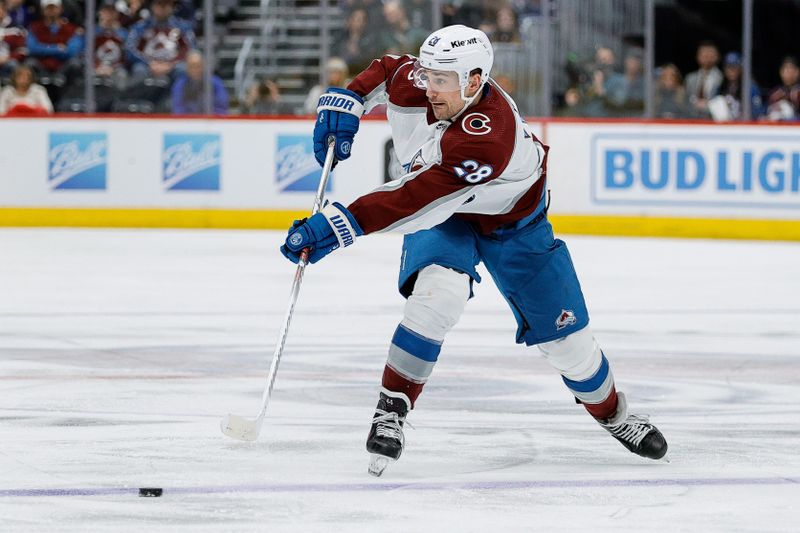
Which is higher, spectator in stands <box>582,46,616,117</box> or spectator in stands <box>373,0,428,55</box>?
spectator in stands <box>373,0,428,55</box>

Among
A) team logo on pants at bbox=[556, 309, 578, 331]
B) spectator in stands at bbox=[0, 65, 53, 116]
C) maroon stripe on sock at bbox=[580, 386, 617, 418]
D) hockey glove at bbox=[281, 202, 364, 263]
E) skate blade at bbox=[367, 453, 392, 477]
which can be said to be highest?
hockey glove at bbox=[281, 202, 364, 263]

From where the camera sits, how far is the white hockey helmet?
A: 3783 millimetres

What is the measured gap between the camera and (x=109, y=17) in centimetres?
1262

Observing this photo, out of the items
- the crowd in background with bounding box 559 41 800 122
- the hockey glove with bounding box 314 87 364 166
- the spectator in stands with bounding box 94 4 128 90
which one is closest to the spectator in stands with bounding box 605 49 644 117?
the crowd in background with bounding box 559 41 800 122

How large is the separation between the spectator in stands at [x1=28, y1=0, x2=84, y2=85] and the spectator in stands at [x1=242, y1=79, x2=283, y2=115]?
4.62 ft

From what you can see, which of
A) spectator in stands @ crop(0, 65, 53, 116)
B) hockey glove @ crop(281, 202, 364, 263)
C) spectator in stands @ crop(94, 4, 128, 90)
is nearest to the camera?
hockey glove @ crop(281, 202, 364, 263)

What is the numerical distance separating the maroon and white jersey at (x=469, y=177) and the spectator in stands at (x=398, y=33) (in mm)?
8121

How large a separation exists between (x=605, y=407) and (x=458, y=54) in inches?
42.2

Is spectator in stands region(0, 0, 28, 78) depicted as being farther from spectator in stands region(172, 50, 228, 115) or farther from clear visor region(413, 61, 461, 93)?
clear visor region(413, 61, 461, 93)

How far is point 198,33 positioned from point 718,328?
22.1 ft

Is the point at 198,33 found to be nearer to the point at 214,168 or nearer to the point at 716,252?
the point at 214,168

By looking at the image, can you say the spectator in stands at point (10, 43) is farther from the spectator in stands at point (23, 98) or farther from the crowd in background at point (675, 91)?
the crowd in background at point (675, 91)

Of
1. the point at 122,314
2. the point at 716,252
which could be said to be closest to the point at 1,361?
the point at 122,314

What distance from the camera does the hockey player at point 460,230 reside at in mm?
3705
